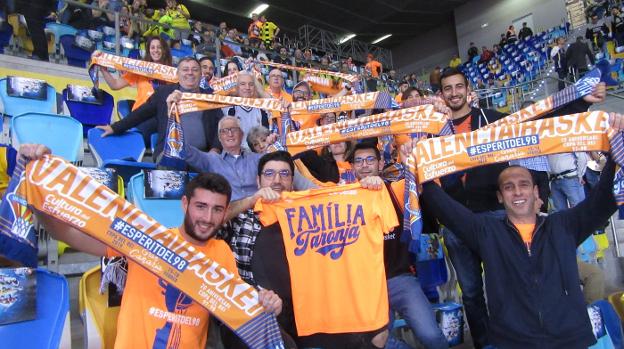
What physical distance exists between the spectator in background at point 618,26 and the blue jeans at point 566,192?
10.2 metres

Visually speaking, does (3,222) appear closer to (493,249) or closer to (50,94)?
(493,249)

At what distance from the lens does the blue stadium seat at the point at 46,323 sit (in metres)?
2.10

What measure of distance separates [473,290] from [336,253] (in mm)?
952

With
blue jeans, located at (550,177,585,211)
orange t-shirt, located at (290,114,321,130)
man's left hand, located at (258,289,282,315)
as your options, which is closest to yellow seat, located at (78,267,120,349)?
man's left hand, located at (258,289,282,315)

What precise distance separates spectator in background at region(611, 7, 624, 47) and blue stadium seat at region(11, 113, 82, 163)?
46.3 ft

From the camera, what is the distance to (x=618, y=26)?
12.8 m

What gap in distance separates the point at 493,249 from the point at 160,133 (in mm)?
3034

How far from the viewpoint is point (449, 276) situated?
3787mm

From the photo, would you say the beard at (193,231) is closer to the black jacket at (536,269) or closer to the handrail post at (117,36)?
the black jacket at (536,269)

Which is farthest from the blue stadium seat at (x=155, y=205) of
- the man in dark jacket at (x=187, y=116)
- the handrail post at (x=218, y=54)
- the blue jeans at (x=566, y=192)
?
the handrail post at (x=218, y=54)

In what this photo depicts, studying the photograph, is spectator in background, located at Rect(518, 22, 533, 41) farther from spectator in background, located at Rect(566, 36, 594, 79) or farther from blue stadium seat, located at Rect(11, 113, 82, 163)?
blue stadium seat, located at Rect(11, 113, 82, 163)

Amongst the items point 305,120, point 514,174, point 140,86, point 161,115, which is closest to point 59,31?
point 140,86

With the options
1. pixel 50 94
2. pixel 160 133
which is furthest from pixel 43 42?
pixel 160 133

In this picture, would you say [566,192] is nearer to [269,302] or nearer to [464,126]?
[464,126]
